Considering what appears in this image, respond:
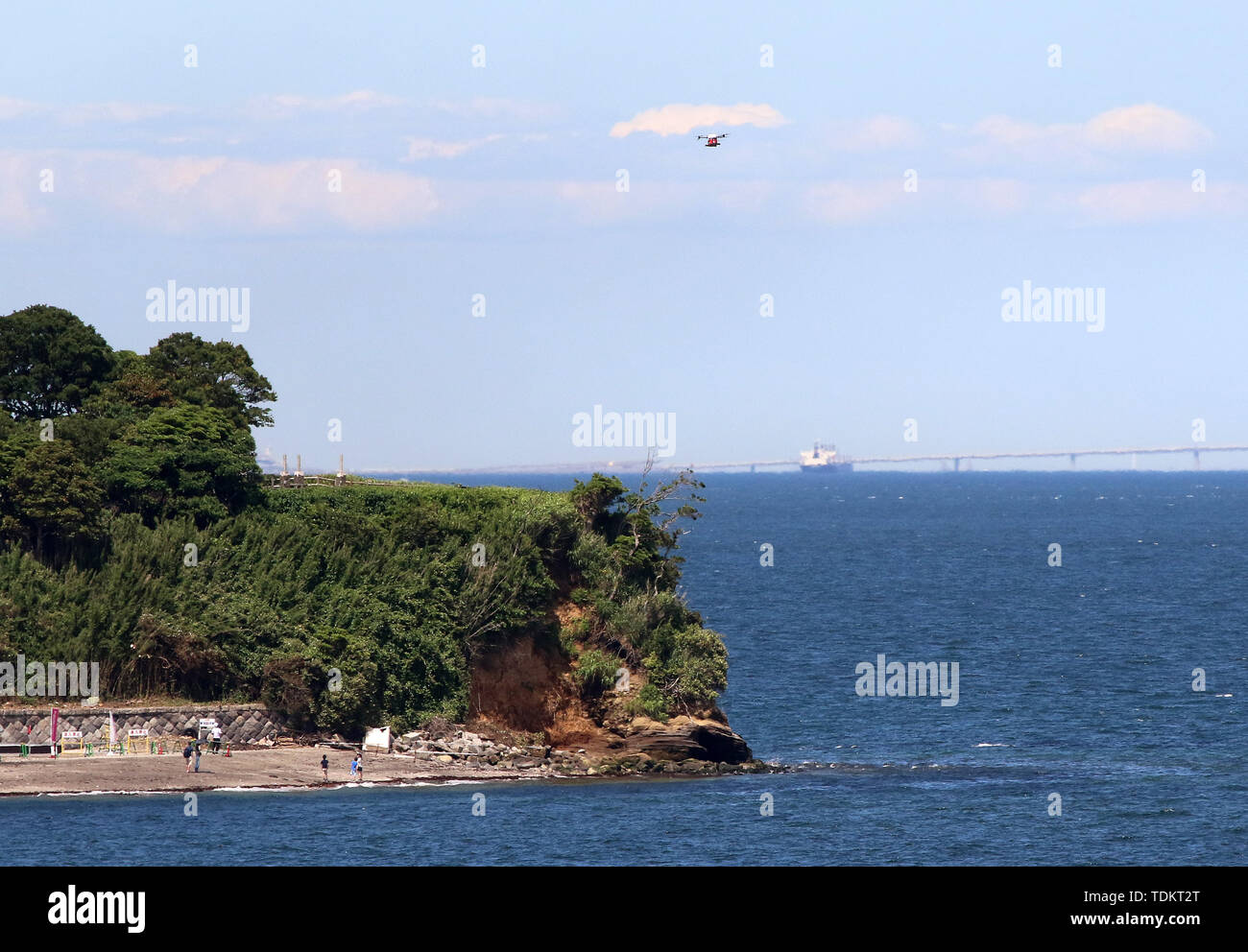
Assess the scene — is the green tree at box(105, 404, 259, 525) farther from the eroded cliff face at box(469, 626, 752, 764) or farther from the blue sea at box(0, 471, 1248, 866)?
the blue sea at box(0, 471, 1248, 866)

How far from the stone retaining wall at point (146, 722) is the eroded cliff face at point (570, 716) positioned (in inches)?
409

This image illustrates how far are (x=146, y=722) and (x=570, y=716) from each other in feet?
64.8

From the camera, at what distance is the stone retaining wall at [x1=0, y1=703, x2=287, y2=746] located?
66.0m

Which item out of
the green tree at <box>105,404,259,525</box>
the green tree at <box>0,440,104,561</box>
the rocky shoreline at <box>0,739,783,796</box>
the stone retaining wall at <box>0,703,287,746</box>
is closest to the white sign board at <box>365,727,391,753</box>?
the rocky shoreline at <box>0,739,783,796</box>

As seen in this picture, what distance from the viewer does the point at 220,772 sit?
63.8 meters

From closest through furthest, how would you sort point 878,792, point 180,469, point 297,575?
point 878,792
point 297,575
point 180,469

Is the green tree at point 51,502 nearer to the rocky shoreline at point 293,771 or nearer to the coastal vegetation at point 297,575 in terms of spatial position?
the coastal vegetation at point 297,575

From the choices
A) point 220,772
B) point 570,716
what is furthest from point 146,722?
point 570,716

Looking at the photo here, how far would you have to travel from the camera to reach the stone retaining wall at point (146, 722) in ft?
217

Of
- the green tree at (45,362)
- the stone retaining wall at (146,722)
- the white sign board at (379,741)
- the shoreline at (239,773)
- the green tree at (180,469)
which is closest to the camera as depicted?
the shoreline at (239,773)

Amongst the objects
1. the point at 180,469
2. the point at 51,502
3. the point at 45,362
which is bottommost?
the point at 51,502

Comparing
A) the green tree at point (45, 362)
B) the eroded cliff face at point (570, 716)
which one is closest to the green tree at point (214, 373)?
the green tree at point (45, 362)

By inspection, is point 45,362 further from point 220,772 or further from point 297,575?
point 220,772
